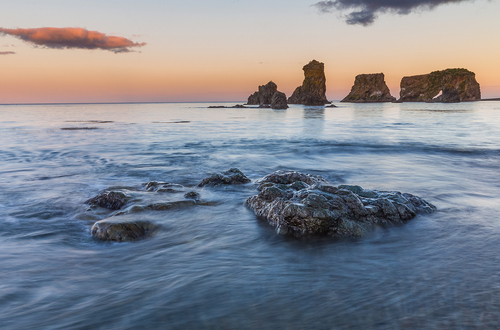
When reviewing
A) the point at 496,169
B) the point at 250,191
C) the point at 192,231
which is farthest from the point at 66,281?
the point at 496,169

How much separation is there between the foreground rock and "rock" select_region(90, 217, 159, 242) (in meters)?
1.92

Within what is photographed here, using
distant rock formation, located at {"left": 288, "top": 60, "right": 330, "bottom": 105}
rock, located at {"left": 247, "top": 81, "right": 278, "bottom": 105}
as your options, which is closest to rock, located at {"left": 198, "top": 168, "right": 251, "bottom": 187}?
rock, located at {"left": 247, "top": 81, "right": 278, "bottom": 105}

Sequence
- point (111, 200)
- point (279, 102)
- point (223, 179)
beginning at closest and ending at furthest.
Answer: point (111, 200)
point (223, 179)
point (279, 102)

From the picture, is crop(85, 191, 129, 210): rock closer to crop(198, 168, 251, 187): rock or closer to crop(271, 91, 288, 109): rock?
crop(198, 168, 251, 187): rock

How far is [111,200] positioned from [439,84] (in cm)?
17626

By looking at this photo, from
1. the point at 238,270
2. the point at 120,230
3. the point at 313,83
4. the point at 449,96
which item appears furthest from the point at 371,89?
the point at 238,270

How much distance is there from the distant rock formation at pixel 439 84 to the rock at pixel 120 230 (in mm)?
169563

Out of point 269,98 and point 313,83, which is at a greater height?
point 313,83

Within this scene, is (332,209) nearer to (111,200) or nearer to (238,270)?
(238,270)

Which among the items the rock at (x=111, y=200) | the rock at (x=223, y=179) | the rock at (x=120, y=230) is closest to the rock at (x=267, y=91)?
the rock at (x=223, y=179)

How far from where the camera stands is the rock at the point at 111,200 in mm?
5975

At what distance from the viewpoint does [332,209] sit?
496cm

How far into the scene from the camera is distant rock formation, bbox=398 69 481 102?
15125cm

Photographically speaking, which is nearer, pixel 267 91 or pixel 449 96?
pixel 267 91
